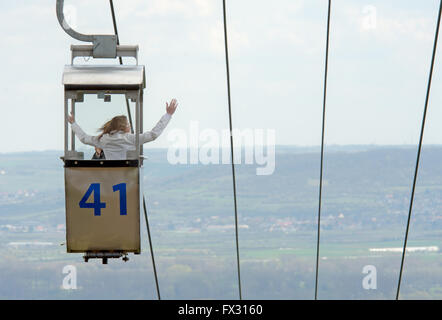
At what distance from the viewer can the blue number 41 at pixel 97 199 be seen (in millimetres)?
6406

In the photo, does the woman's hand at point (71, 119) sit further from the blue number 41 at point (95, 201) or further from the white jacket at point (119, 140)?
the blue number 41 at point (95, 201)

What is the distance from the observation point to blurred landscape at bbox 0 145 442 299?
6856cm

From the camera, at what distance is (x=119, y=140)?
6.62 meters

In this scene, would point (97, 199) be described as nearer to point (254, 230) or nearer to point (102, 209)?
point (102, 209)

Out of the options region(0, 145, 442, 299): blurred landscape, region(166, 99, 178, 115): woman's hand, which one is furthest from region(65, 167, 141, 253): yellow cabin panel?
region(0, 145, 442, 299): blurred landscape

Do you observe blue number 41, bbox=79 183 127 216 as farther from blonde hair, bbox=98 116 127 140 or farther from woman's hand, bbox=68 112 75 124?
woman's hand, bbox=68 112 75 124

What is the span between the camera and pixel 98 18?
68.1m

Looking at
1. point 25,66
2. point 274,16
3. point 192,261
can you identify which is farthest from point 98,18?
point 274,16

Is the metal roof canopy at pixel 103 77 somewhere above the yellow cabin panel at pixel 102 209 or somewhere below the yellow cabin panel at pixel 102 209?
above

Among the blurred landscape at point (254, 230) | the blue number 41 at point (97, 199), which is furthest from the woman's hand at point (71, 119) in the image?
the blurred landscape at point (254, 230)

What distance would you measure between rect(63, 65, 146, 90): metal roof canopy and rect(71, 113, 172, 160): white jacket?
0.29m

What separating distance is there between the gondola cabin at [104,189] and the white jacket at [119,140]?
0.06 m
